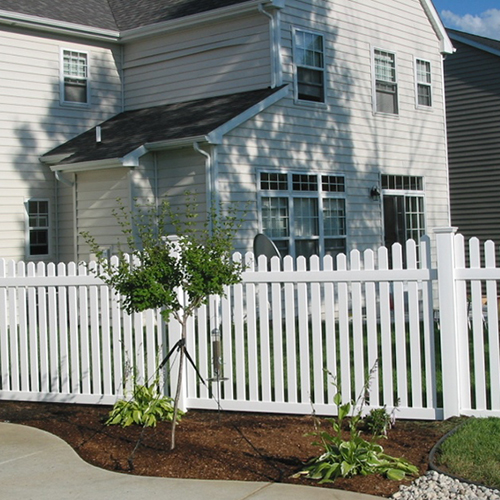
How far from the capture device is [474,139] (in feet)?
72.4

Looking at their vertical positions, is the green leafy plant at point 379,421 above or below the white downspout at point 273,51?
below

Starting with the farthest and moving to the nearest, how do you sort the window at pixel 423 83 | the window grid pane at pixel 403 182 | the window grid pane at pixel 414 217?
the window at pixel 423 83
the window grid pane at pixel 414 217
the window grid pane at pixel 403 182

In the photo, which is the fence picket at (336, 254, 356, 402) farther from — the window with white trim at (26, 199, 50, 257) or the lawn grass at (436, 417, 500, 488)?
the window with white trim at (26, 199, 50, 257)

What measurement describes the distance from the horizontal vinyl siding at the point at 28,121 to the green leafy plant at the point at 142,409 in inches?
377

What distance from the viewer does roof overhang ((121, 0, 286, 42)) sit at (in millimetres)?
15375

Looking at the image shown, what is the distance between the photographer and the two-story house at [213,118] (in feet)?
48.5

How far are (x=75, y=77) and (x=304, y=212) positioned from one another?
5827 millimetres

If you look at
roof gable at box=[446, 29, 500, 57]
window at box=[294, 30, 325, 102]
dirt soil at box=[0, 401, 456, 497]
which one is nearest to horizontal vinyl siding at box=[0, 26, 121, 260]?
window at box=[294, 30, 325, 102]

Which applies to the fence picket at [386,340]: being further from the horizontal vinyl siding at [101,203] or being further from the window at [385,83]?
the window at [385,83]

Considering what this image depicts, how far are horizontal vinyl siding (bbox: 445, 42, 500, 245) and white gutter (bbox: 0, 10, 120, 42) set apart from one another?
1010cm

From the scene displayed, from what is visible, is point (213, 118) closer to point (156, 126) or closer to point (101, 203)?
point (156, 126)

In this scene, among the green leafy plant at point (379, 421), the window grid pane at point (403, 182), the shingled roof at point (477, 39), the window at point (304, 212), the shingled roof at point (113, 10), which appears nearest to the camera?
the green leafy plant at point (379, 421)

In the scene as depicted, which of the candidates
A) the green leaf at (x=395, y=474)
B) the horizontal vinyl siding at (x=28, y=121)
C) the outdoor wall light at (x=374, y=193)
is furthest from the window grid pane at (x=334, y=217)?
the green leaf at (x=395, y=474)

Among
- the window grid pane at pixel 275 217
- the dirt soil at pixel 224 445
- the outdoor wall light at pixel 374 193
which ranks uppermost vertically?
the outdoor wall light at pixel 374 193
